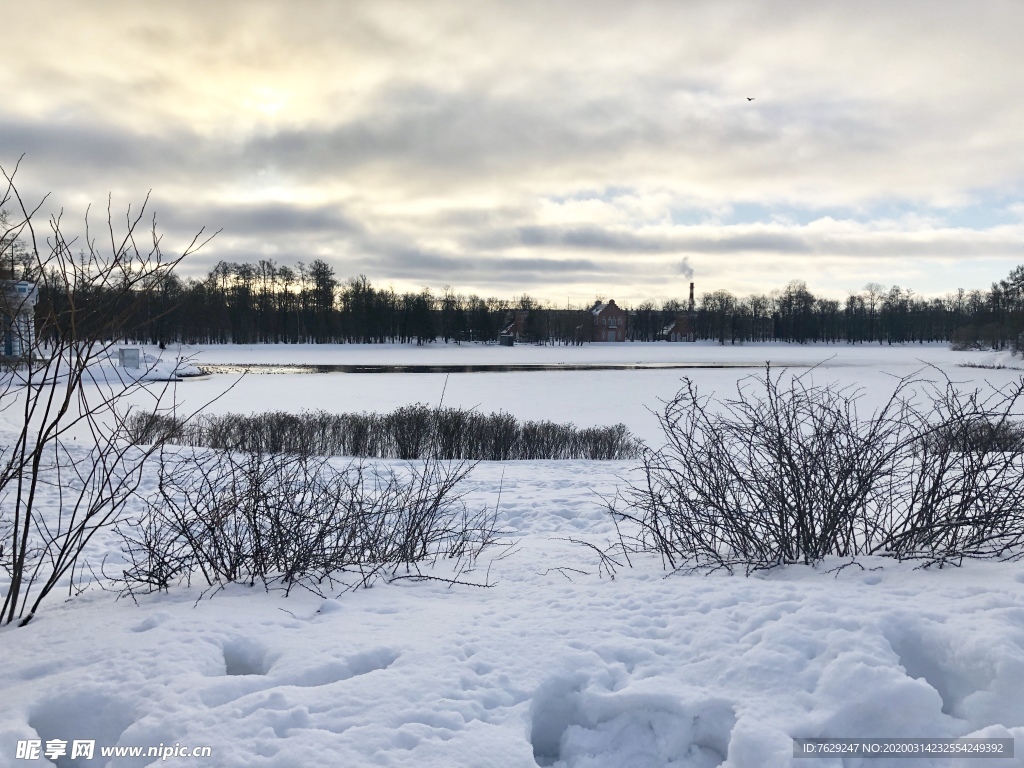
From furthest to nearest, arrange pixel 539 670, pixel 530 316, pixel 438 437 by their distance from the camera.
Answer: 1. pixel 530 316
2. pixel 438 437
3. pixel 539 670

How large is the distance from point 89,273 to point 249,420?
11.8 metres

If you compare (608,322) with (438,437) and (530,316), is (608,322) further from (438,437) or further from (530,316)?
(438,437)

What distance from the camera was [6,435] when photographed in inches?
553

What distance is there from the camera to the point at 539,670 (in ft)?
11.4

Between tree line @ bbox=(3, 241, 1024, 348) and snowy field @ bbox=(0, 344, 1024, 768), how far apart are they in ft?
178

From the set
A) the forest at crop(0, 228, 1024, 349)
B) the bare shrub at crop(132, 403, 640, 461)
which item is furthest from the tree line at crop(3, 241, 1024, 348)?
the bare shrub at crop(132, 403, 640, 461)

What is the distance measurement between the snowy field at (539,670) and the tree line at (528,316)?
178 ft

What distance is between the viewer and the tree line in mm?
76562

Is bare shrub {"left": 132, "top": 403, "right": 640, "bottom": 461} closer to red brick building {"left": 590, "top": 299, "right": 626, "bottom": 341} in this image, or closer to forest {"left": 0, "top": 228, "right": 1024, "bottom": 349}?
forest {"left": 0, "top": 228, "right": 1024, "bottom": 349}

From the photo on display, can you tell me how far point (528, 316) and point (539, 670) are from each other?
10085cm

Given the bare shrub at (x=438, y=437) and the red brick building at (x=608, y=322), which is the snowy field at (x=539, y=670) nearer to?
the bare shrub at (x=438, y=437)

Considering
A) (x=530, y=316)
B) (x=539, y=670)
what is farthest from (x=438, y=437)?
(x=530, y=316)

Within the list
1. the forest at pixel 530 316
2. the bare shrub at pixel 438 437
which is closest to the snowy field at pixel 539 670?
the bare shrub at pixel 438 437

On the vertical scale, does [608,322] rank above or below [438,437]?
above
